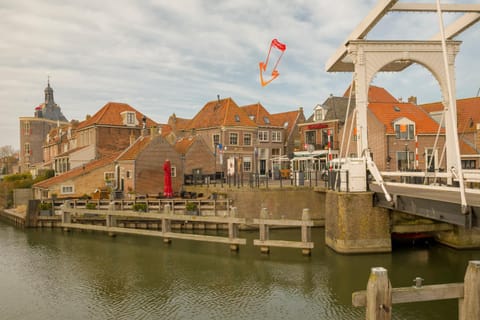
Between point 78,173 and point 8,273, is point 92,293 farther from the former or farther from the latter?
point 78,173

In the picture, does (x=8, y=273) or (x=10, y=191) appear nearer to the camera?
(x=8, y=273)

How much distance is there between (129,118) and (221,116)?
9699 millimetres

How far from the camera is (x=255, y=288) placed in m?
12.2

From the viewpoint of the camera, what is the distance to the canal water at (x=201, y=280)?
10438 mm

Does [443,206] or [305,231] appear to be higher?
[443,206]

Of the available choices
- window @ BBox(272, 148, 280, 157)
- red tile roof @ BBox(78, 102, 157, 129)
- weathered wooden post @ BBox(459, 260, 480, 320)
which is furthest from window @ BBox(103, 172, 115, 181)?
weathered wooden post @ BBox(459, 260, 480, 320)

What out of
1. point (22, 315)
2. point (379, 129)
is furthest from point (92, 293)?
point (379, 129)

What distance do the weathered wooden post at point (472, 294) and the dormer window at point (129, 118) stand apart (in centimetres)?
3631

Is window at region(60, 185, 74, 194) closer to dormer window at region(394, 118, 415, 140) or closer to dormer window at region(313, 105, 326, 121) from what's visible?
dormer window at region(313, 105, 326, 121)

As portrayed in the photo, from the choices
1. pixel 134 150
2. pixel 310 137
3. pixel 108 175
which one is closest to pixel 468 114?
pixel 310 137

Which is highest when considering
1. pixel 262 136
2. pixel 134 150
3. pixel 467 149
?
pixel 262 136

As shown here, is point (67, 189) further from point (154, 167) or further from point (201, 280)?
point (201, 280)

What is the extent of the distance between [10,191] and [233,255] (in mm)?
28029

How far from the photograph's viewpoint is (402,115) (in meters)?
31.1
